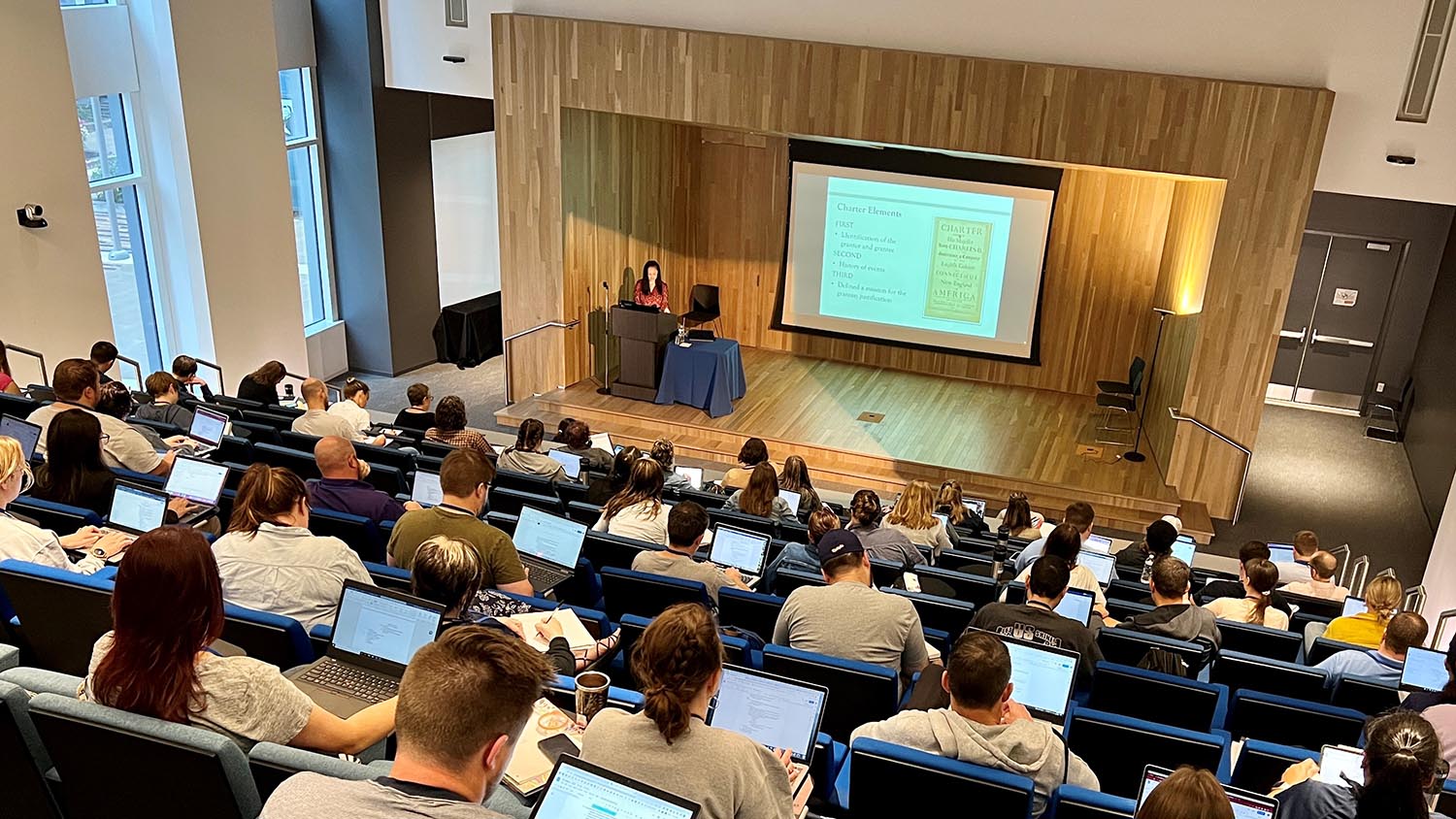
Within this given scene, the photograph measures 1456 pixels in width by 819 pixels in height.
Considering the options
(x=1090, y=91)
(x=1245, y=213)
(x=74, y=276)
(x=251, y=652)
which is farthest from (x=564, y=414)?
(x=251, y=652)

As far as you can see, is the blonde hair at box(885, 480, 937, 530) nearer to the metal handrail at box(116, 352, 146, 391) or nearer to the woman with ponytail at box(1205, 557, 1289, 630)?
the woman with ponytail at box(1205, 557, 1289, 630)

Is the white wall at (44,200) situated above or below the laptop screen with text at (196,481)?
above

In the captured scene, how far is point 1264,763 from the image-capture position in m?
4.14

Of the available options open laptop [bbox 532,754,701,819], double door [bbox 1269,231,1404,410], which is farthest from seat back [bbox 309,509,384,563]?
double door [bbox 1269,231,1404,410]

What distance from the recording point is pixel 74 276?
31.6ft

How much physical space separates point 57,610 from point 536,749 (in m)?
1.75

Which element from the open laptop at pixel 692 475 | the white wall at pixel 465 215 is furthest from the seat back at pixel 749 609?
the white wall at pixel 465 215

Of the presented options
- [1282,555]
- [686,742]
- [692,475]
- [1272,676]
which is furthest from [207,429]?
[1282,555]

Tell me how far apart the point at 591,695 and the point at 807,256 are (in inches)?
415

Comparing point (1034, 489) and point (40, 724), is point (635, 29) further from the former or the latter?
point (40, 724)

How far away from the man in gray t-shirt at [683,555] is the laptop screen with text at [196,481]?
7.09 feet

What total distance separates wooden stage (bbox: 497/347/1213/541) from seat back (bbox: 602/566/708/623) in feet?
19.6

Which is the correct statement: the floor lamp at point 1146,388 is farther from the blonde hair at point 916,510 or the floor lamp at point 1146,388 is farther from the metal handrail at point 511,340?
the metal handrail at point 511,340

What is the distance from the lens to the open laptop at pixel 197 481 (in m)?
5.69
